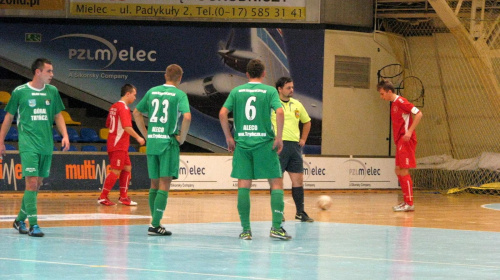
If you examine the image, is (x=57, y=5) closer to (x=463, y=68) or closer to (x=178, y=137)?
(x=463, y=68)

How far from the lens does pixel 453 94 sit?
969 inches

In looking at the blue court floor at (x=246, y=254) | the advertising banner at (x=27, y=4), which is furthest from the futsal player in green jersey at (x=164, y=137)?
the advertising banner at (x=27, y=4)

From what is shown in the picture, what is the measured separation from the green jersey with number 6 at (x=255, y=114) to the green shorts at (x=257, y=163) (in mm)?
78

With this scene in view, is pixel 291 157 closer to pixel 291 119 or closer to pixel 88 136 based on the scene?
pixel 291 119

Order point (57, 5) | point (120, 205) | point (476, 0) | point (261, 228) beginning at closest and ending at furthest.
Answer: point (261, 228)
point (120, 205)
point (476, 0)
point (57, 5)

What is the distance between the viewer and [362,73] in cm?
2467

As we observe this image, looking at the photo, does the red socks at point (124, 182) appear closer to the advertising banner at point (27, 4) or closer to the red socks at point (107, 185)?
the red socks at point (107, 185)

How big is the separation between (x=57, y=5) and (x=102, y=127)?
384 cm

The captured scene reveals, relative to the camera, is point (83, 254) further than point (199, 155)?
No

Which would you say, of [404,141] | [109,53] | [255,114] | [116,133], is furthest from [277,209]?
[109,53]

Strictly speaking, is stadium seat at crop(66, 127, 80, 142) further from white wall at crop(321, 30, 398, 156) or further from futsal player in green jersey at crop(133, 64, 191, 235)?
futsal player in green jersey at crop(133, 64, 191, 235)

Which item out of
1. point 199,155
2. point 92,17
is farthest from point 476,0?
point 92,17

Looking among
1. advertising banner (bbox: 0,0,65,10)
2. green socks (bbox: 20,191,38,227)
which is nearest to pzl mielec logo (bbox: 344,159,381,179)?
advertising banner (bbox: 0,0,65,10)

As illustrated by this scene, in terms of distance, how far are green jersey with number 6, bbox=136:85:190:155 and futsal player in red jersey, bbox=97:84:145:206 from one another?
5.31 m
